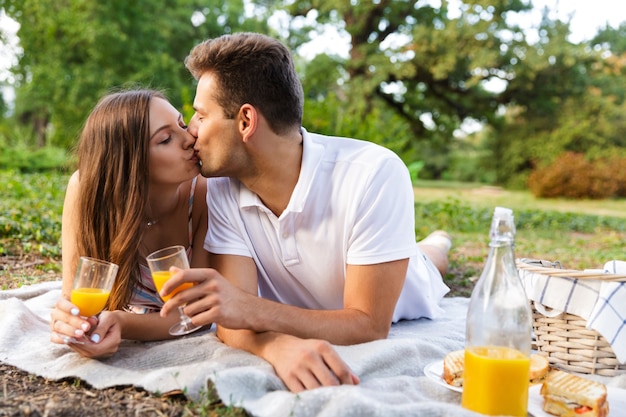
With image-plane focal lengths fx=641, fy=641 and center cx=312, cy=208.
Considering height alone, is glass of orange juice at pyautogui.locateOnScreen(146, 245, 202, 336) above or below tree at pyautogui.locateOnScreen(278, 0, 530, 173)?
below

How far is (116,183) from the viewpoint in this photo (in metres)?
3.01

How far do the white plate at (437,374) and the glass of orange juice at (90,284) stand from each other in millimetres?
1345

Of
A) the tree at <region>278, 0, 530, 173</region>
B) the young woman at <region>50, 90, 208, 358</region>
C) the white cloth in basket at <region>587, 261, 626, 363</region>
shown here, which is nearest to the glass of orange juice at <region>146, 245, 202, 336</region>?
the young woman at <region>50, 90, 208, 358</region>

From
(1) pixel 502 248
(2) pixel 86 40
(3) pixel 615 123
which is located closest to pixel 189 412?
(1) pixel 502 248

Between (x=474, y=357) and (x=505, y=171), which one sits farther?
(x=505, y=171)

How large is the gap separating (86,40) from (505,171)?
1736cm

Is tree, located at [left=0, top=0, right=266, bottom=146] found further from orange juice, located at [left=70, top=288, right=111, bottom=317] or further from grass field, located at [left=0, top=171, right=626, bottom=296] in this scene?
orange juice, located at [left=70, top=288, right=111, bottom=317]

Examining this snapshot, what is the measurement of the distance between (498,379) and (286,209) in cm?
130

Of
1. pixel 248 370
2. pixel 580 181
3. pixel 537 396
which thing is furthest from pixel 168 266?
pixel 580 181

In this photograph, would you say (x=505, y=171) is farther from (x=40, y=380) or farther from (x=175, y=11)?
(x=40, y=380)

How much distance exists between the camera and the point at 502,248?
6.93ft

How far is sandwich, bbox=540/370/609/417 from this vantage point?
7.05ft

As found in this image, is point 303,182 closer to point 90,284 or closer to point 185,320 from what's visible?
point 185,320

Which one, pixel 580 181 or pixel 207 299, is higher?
pixel 207 299
